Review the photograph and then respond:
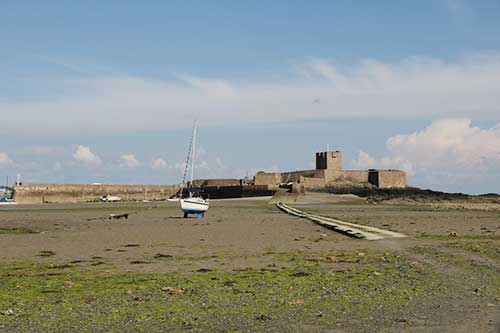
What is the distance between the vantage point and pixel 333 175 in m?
107

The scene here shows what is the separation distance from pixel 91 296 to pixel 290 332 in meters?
3.74

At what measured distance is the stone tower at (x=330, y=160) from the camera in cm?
10806

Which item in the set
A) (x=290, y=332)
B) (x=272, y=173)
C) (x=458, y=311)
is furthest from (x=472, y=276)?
(x=272, y=173)

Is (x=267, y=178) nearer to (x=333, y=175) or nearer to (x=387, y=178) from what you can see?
(x=333, y=175)

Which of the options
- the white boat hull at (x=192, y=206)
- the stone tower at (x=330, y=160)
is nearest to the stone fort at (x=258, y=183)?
the stone tower at (x=330, y=160)

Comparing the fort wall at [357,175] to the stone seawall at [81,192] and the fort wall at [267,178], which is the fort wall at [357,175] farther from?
the stone seawall at [81,192]

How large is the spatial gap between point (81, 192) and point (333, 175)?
155 ft

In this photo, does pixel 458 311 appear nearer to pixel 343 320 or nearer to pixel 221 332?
pixel 343 320

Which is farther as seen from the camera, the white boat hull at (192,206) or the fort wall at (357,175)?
the fort wall at (357,175)

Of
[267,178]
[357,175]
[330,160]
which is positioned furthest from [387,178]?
[267,178]

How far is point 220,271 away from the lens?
1260 centimetres

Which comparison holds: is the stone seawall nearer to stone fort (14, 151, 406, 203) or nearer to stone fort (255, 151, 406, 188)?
stone fort (14, 151, 406, 203)

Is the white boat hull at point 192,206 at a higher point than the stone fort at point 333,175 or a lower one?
lower

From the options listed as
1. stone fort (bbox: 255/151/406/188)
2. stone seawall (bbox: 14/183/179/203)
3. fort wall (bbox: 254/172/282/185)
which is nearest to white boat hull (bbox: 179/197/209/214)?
stone fort (bbox: 255/151/406/188)
